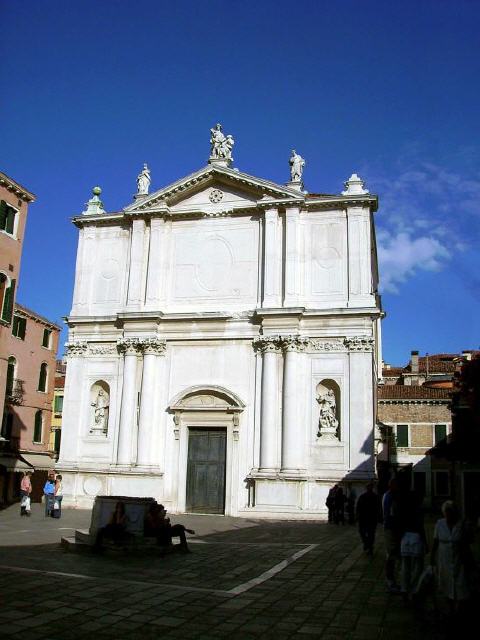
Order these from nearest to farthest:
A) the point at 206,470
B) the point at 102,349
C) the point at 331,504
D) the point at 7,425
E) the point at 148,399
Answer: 1. the point at 331,504
2. the point at 206,470
3. the point at 148,399
4. the point at 102,349
5. the point at 7,425

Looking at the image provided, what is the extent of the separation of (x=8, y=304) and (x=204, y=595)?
1853 centimetres

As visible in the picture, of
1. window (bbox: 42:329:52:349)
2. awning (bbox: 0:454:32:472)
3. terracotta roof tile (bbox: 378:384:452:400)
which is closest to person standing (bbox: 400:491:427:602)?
awning (bbox: 0:454:32:472)

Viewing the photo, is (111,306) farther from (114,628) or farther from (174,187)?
(114,628)

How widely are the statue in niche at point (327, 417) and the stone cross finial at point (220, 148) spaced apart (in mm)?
11643

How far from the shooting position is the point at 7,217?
26375 mm

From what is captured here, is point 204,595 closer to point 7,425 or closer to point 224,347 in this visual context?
point 224,347

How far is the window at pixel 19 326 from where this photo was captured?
125 feet

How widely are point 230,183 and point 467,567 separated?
Answer: 79.8 ft

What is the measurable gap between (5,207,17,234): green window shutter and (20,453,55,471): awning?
15.7 m

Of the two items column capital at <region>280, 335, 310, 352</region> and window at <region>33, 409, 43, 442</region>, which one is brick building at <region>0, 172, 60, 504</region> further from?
column capital at <region>280, 335, 310, 352</region>

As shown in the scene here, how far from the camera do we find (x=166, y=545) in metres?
13.9

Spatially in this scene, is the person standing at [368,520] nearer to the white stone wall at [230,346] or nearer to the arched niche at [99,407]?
the white stone wall at [230,346]

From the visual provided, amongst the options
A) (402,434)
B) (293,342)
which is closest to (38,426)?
(293,342)

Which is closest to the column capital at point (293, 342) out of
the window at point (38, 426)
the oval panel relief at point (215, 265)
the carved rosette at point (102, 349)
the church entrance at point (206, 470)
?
the oval panel relief at point (215, 265)
